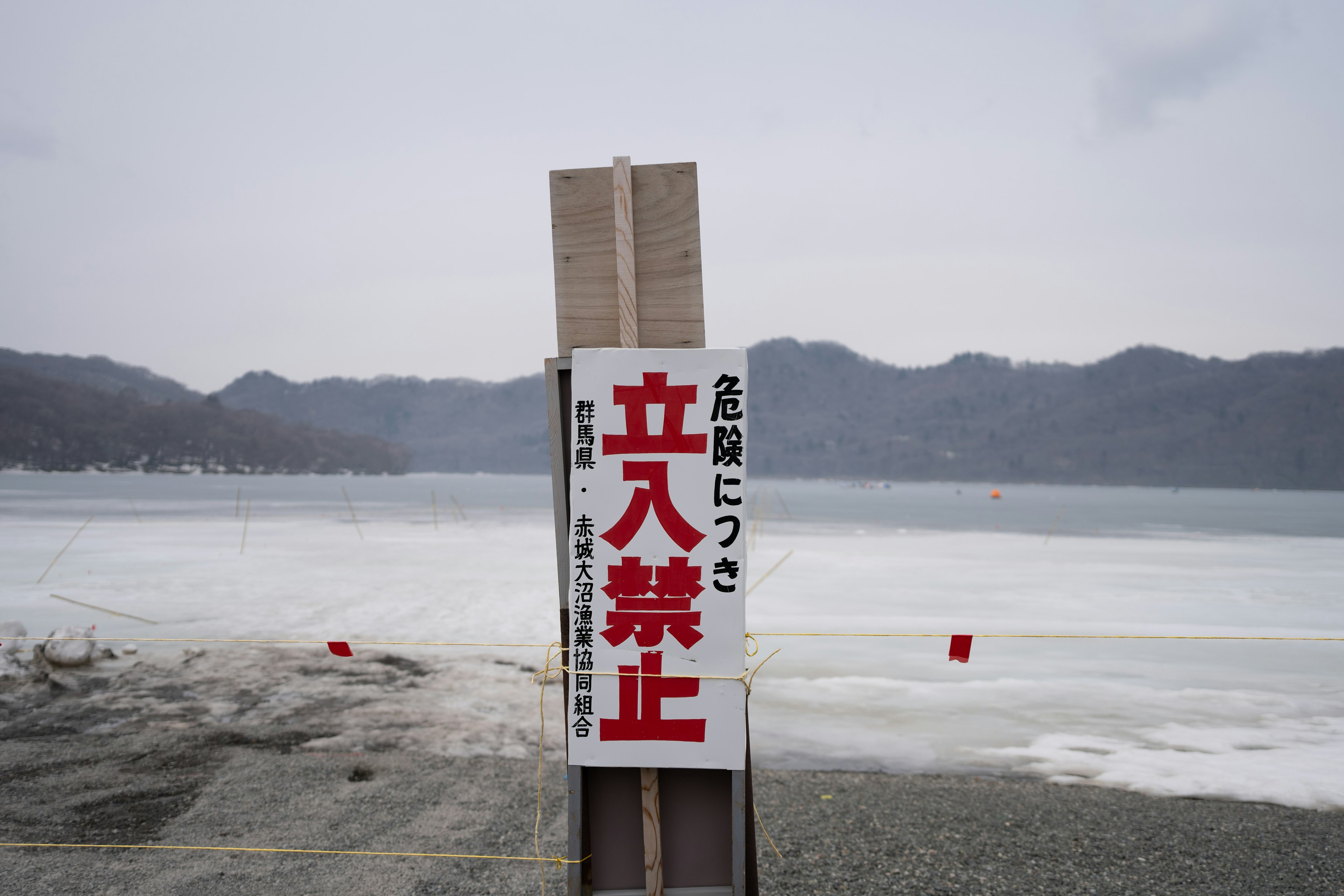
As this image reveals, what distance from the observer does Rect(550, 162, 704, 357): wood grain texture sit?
7.45 feet

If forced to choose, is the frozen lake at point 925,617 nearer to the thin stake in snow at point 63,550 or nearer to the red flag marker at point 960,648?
the thin stake in snow at point 63,550

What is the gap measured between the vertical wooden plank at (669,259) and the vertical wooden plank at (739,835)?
4.13 feet

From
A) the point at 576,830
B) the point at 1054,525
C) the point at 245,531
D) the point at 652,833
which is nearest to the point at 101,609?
the point at 576,830

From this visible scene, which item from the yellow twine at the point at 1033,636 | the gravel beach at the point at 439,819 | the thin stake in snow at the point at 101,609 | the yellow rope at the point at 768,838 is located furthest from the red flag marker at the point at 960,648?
the thin stake in snow at the point at 101,609

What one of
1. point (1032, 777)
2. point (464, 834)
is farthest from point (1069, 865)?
point (464, 834)

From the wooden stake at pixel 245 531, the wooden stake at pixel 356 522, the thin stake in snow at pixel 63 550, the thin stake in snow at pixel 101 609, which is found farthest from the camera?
the wooden stake at pixel 356 522

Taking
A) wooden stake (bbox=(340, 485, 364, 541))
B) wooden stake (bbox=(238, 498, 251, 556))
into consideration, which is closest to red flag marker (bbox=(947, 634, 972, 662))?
wooden stake (bbox=(238, 498, 251, 556))

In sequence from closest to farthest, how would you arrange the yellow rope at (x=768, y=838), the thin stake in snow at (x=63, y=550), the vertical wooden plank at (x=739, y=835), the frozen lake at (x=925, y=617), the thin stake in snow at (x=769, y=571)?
the vertical wooden plank at (x=739, y=835) → the yellow rope at (x=768, y=838) → the frozen lake at (x=925, y=617) → the thin stake in snow at (x=63, y=550) → the thin stake in snow at (x=769, y=571)

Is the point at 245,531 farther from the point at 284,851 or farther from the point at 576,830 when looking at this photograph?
the point at 576,830

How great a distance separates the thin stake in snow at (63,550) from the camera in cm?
1116

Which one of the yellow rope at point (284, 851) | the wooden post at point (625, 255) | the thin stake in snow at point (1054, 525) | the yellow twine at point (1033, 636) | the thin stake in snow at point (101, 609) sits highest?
the wooden post at point (625, 255)

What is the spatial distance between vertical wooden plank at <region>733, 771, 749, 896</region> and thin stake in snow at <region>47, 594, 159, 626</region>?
27.3 feet

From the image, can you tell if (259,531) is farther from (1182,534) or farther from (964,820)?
(1182,534)

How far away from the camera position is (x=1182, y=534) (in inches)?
1004
